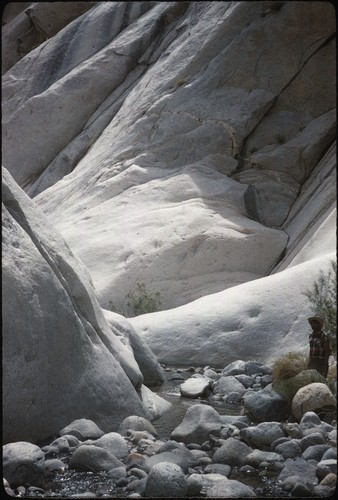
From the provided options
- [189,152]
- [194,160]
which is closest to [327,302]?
[194,160]

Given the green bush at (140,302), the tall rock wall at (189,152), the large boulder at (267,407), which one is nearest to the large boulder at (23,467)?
the large boulder at (267,407)

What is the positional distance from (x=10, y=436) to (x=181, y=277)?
10867 mm

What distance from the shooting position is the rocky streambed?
527cm

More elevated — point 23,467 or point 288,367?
point 23,467

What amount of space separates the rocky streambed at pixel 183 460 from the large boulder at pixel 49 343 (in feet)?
0.92

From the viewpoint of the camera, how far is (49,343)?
6812 millimetres

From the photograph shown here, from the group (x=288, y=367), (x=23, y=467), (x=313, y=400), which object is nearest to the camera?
(x=23, y=467)

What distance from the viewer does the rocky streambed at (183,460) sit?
5.27 meters

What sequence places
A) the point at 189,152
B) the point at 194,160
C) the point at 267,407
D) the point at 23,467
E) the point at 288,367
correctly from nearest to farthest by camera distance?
the point at 23,467 → the point at 267,407 → the point at 288,367 → the point at 194,160 → the point at 189,152

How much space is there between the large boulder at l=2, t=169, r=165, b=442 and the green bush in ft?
24.4

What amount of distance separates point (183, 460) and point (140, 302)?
976cm

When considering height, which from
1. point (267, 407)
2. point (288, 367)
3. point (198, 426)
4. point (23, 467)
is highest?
point (23, 467)

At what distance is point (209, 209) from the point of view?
59.3 ft

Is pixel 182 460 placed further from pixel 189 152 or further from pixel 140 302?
pixel 189 152
